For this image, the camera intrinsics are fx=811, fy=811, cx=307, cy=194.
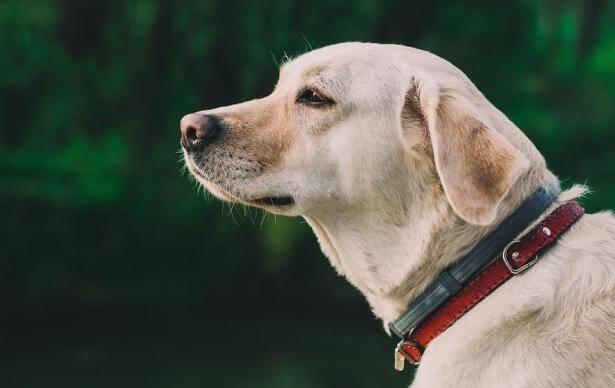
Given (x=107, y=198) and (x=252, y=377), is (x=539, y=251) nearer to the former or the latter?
(x=252, y=377)

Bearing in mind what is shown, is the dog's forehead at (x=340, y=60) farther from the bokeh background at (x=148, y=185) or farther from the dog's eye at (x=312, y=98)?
the bokeh background at (x=148, y=185)

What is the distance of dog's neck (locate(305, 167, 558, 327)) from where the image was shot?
8.29 ft

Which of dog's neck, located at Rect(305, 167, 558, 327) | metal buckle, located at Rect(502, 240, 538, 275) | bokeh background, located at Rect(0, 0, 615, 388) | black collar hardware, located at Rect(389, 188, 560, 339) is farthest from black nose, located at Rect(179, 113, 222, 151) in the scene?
bokeh background, located at Rect(0, 0, 615, 388)

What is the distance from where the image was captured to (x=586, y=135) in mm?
13062

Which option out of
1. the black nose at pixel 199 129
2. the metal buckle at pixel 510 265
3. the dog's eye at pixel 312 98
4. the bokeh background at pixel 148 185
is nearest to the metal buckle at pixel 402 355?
the metal buckle at pixel 510 265

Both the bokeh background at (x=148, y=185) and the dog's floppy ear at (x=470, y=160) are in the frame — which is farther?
the bokeh background at (x=148, y=185)

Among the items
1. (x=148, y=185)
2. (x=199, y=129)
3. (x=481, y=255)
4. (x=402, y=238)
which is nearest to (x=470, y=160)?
(x=481, y=255)

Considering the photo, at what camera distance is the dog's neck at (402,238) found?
2525mm

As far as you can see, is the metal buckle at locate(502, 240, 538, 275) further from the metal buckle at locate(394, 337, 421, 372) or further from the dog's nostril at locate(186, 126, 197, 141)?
the dog's nostril at locate(186, 126, 197, 141)

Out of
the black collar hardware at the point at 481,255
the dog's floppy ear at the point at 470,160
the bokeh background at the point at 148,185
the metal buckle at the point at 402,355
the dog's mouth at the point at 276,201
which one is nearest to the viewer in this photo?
the dog's floppy ear at the point at 470,160

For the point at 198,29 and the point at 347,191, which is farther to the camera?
the point at 198,29

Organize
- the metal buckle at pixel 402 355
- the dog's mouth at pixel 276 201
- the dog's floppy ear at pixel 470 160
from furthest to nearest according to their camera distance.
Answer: the dog's mouth at pixel 276 201, the metal buckle at pixel 402 355, the dog's floppy ear at pixel 470 160

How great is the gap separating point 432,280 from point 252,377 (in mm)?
7724

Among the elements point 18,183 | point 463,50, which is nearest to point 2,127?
point 18,183
